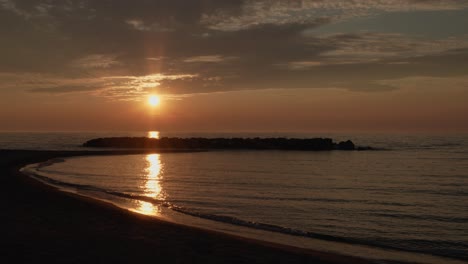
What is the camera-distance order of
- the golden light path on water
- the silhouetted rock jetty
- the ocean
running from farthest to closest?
the silhouetted rock jetty
the golden light path on water
the ocean

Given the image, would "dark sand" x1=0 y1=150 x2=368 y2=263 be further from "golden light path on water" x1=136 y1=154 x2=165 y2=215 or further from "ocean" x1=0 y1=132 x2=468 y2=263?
"golden light path on water" x1=136 y1=154 x2=165 y2=215

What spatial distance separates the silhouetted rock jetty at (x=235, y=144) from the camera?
95125 mm

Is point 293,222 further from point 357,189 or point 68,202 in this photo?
point 357,189

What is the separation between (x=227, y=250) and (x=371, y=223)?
25.5 feet

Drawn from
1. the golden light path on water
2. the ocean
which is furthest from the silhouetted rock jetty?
the golden light path on water

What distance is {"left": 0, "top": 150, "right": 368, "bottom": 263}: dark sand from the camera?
11.2 meters

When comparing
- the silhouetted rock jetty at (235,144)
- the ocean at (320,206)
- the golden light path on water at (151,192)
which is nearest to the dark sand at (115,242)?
the ocean at (320,206)

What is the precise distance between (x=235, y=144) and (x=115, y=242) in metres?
88.2

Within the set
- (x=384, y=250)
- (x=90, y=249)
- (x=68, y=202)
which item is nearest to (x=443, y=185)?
(x=384, y=250)

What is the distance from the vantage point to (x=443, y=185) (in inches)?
1236

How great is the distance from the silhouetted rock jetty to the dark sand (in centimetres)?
7941

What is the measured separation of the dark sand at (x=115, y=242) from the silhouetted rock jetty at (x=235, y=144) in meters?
79.4

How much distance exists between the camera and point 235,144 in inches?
3974

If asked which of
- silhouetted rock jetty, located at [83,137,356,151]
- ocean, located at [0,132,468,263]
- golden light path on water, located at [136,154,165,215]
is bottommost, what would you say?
golden light path on water, located at [136,154,165,215]
